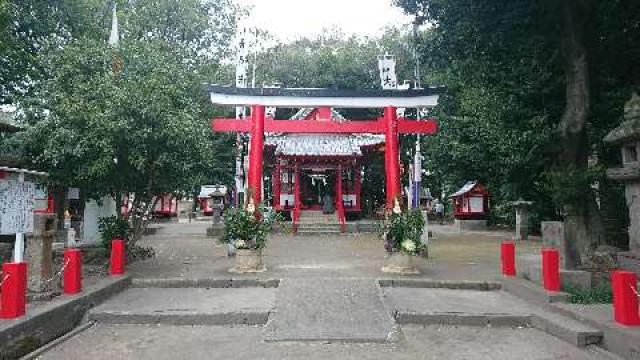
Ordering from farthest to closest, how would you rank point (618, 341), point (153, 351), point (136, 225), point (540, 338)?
point (136, 225) → point (540, 338) → point (153, 351) → point (618, 341)

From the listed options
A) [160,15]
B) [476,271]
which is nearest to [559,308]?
[476,271]

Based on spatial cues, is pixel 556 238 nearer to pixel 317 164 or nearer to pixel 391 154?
pixel 391 154

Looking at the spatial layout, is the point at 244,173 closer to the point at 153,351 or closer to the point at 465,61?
the point at 465,61

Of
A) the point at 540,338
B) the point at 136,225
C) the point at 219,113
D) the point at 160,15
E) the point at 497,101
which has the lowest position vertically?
the point at 540,338

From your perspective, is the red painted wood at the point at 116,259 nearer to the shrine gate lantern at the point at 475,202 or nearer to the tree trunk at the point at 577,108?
the tree trunk at the point at 577,108

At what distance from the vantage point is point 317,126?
50.1 ft

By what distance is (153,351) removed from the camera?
670 cm

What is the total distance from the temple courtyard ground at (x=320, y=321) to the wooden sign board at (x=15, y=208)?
2097 millimetres

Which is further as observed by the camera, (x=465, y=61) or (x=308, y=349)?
(x=465, y=61)

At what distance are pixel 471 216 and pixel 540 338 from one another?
26.0 meters

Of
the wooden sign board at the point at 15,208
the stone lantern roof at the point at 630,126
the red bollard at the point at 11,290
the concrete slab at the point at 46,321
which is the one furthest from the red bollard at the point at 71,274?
the stone lantern roof at the point at 630,126

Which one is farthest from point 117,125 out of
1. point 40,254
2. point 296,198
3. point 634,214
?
point 296,198

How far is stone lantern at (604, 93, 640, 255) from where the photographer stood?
866 centimetres

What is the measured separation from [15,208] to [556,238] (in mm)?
11057
